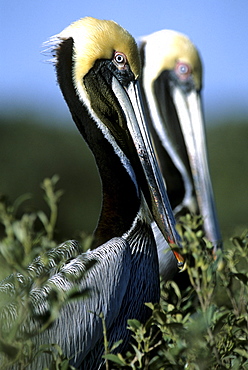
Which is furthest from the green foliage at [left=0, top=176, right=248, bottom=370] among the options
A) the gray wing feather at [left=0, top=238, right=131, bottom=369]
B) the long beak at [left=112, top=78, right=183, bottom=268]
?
the long beak at [left=112, top=78, right=183, bottom=268]

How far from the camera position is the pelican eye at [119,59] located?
2.98 meters

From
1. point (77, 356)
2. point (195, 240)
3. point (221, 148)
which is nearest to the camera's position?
point (195, 240)

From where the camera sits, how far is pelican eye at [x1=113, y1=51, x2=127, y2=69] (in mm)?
2980

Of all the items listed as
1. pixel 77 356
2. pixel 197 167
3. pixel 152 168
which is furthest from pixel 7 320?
pixel 197 167

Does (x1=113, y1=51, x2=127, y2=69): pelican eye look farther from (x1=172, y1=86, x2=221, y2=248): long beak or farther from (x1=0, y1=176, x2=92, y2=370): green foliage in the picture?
(x1=172, y1=86, x2=221, y2=248): long beak

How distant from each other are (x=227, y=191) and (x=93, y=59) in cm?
897

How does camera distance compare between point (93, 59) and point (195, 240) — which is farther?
point (93, 59)

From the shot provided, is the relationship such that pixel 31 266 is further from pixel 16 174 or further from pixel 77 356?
pixel 16 174

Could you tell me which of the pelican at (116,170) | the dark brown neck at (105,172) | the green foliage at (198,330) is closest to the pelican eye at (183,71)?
the pelican at (116,170)

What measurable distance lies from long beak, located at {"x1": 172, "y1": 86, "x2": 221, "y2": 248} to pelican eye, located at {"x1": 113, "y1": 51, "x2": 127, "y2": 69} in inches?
56.5

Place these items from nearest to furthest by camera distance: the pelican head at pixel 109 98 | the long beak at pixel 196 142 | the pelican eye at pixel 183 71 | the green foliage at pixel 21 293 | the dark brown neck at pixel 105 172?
the green foliage at pixel 21 293 < the dark brown neck at pixel 105 172 < the pelican head at pixel 109 98 < the long beak at pixel 196 142 < the pelican eye at pixel 183 71

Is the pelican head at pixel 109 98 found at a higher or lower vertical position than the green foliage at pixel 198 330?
higher

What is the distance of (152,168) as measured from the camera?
295cm

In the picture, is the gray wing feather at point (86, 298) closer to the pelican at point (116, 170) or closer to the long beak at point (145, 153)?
the pelican at point (116, 170)
